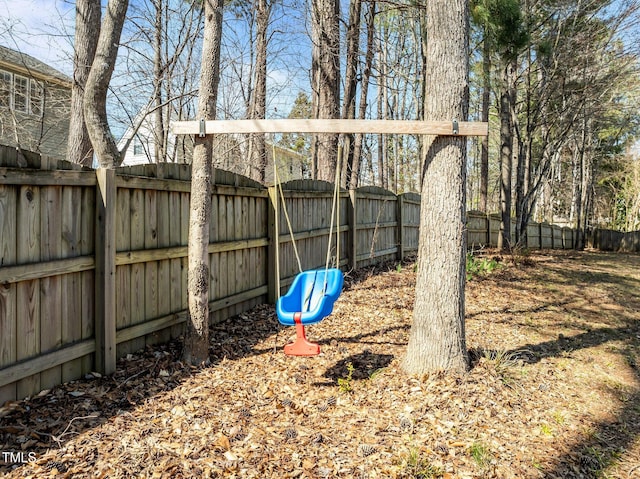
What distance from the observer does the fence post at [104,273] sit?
350 centimetres

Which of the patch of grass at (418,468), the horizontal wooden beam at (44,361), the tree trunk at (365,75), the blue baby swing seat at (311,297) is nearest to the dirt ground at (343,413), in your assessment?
the patch of grass at (418,468)

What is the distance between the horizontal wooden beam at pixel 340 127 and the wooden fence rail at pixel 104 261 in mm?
764

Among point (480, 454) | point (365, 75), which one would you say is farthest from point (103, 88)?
point (365, 75)

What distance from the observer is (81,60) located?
6.44 metres

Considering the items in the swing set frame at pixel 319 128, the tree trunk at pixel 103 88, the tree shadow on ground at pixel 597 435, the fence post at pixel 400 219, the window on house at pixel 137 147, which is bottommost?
the tree shadow on ground at pixel 597 435

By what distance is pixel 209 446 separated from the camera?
9.02ft

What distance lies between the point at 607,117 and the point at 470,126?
54.9 feet

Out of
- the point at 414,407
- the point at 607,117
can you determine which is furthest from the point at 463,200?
the point at 607,117

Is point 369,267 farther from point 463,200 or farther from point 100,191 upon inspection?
Answer: point 100,191

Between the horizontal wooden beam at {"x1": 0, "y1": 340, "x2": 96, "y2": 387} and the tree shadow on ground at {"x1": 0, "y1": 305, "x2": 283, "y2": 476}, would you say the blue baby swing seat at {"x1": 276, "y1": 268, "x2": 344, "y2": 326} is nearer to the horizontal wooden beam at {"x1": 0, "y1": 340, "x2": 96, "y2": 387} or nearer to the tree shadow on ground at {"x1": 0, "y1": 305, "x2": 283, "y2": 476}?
the tree shadow on ground at {"x1": 0, "y1": 305, "x2": 283, "y2": 476}

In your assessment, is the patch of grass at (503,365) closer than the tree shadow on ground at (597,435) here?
No

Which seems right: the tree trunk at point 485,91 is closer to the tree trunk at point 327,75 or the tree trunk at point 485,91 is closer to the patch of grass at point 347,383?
the tree trunk at point 327,75

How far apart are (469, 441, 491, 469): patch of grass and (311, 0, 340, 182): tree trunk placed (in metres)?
7.04

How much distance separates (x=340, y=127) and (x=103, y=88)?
3378 mm
